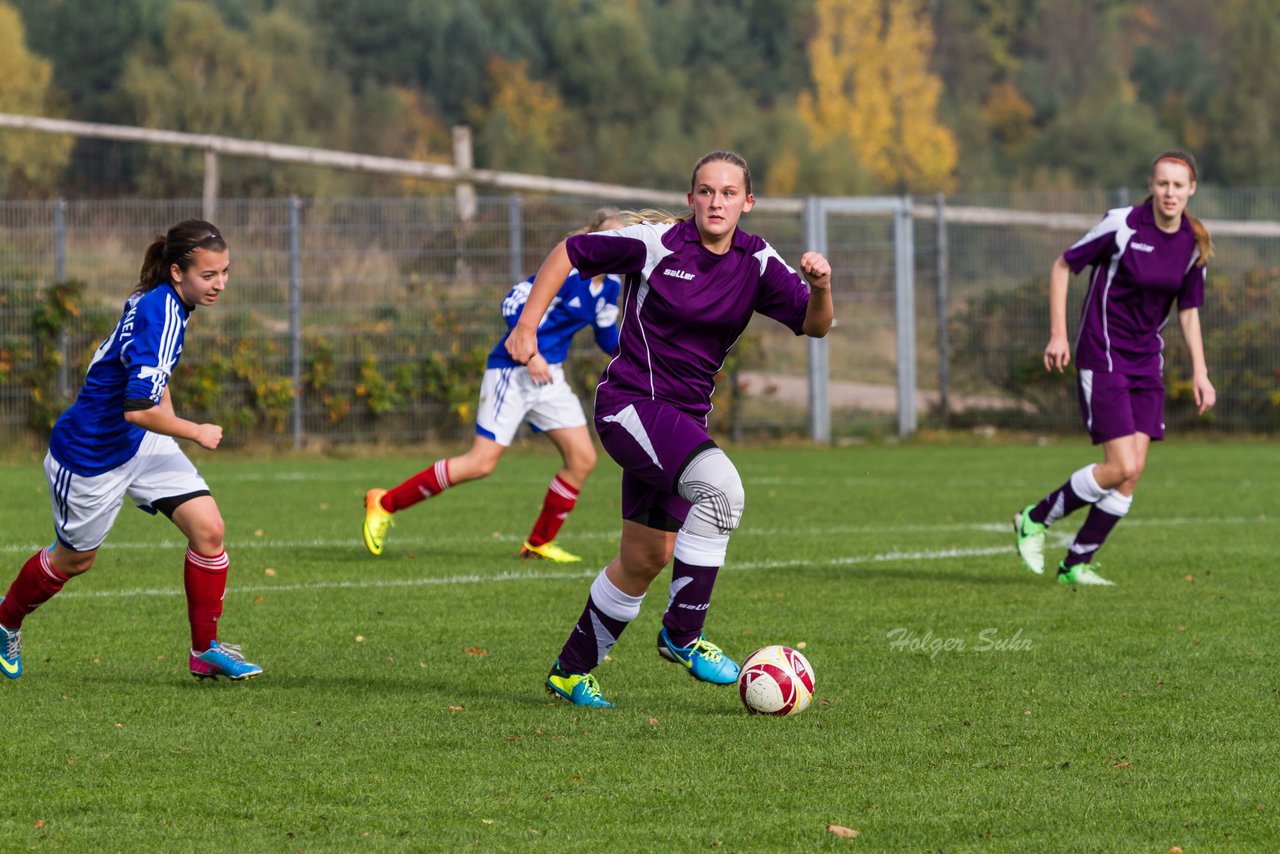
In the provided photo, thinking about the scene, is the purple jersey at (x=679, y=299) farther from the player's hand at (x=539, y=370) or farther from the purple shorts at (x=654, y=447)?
the player's hand at (x=539, y=370)

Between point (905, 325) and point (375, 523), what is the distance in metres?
11.4

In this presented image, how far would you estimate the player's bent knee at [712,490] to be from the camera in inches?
225

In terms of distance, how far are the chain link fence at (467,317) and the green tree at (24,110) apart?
21245 millimetres

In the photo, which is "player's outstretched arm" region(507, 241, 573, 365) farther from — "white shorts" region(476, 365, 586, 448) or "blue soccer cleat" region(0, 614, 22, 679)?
"white shorts" region(476, 365, 586, 448)

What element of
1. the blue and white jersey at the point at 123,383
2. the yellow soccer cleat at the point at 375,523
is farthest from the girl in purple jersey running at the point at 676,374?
the yellow soccer cleat at the point at 375,523

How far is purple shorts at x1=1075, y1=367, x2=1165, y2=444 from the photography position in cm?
912

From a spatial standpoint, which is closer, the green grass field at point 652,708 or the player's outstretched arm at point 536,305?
the green grass field at point 652,708

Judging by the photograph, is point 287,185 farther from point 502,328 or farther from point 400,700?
point 400,700

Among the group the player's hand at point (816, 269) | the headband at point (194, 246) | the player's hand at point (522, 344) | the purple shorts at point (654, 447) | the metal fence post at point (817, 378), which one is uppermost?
the headband at point (194, 246)

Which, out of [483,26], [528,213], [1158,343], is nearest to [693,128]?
A: [483,26]

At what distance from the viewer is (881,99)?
72.9 meters

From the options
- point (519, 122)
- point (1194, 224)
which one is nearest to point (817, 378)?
point (1194, 224)

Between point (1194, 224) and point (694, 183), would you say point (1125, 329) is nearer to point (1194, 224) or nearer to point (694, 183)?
point (1194, 224)

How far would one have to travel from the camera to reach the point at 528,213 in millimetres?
19328
